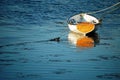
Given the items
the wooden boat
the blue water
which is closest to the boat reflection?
the blue water

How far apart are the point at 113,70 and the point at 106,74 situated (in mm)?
1102

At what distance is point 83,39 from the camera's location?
107ft

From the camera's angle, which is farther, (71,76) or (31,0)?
(31,0)

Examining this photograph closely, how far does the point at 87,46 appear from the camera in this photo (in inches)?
1174

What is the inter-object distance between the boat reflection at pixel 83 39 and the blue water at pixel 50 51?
0.27 meters

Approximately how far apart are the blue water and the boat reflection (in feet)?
0.87

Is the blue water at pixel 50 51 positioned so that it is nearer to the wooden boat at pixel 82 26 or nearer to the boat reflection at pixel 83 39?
the boat reflection at pixel 83 39

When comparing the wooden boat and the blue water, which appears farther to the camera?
the wooden boat

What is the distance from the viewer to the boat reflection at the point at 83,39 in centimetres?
3045

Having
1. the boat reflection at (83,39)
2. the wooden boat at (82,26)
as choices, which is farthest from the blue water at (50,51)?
the wooden boat at (82,26)

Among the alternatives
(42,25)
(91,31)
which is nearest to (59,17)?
(42,25)

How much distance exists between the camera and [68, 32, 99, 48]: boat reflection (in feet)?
99.9

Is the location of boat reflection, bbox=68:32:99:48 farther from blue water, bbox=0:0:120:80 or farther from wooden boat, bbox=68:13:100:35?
wooden boat, bbox=68:13:100:35

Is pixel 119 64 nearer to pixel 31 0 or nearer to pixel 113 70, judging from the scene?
pixel 113 70
